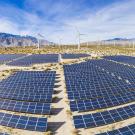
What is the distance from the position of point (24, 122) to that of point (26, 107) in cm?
610

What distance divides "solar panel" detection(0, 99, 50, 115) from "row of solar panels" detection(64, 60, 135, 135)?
187 inches

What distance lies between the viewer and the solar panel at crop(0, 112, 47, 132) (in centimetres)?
3470

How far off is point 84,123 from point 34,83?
20226 mm

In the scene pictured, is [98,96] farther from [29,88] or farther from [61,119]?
[29,88]

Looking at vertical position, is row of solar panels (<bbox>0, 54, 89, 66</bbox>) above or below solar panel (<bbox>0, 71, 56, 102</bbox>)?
above

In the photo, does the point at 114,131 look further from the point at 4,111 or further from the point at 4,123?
the point at 4,111

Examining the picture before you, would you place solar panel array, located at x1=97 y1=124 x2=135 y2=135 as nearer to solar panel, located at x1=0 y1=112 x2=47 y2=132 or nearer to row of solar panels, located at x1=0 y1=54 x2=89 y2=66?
solar panel, located at x1=0 y1=112 x2=47 y2=132

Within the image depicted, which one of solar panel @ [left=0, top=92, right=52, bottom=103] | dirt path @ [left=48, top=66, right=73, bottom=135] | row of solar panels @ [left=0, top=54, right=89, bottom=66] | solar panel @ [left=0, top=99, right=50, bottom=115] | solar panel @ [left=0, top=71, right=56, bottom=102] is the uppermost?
row of solar panels @ [left=0, top=54, right=89, bottom=66]

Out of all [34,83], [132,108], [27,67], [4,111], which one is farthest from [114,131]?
[27,67]

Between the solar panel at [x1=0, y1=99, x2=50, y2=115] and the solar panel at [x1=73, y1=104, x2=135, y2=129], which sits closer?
the solar panel at [x1=73, y1=104, x2=135, y2=129]

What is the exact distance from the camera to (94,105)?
4306 centimetres

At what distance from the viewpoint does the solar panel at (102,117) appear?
36.2m

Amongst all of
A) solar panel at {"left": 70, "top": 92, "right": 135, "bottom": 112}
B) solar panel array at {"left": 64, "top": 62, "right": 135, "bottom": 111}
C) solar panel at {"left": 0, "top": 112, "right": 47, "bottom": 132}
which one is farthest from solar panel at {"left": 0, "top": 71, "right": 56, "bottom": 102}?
solar panel at {"left": 0, "top": 112, "right": 47, "bottom": 132}

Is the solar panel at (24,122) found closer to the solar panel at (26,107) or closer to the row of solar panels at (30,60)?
the solar panel at (26,107)
